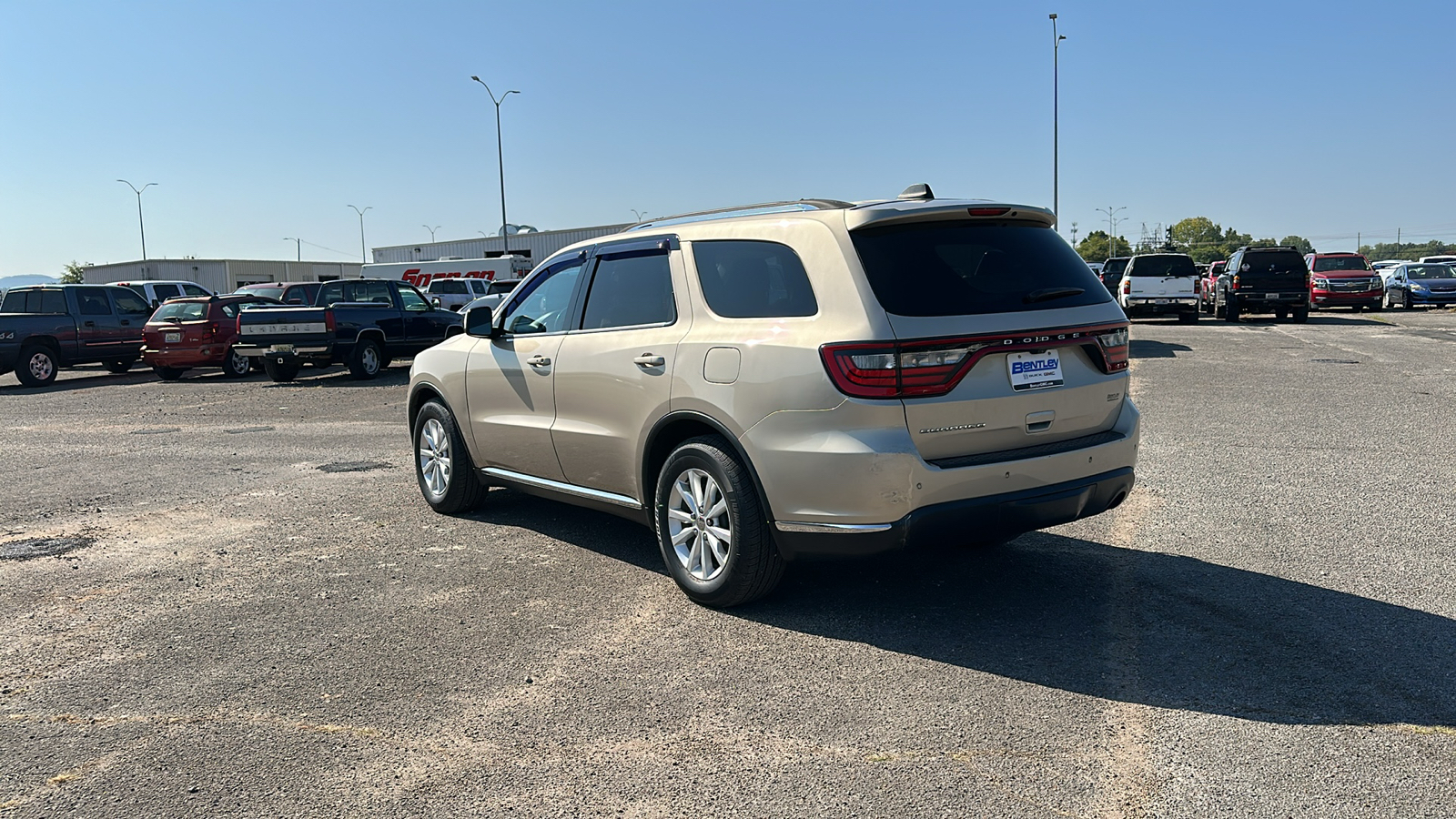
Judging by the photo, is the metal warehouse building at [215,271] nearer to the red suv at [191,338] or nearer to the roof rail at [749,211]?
the red suv at [191,338]

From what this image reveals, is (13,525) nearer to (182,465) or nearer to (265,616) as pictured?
(182,465)

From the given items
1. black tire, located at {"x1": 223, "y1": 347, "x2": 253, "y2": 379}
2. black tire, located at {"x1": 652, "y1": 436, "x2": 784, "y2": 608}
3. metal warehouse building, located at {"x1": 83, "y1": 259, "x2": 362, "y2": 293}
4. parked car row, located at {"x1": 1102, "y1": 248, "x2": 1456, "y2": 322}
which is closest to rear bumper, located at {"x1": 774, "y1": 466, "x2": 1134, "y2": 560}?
black tire, located at {"x1": 652, "y1": 436, "x2": 784, "y2": 608}

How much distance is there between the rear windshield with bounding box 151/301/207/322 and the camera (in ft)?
70.1

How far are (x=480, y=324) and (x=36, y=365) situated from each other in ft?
59.4

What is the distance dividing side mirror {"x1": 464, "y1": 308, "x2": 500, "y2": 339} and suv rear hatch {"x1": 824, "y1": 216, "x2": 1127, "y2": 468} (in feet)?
9.28

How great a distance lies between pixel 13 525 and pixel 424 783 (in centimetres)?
570

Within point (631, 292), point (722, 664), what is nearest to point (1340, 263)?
point (631, 292)

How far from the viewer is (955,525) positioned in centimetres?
469

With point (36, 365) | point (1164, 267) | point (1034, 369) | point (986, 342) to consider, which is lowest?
point (36, 365)

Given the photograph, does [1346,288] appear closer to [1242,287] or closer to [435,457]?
[1242,287]

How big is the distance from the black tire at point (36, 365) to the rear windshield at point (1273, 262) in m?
Answer: 26.9

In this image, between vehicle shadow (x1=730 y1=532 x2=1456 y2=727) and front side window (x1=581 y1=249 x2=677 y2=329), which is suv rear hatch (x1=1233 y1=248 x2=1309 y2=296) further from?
front side window (x1=581 y1=249 x2=677 y2=329)

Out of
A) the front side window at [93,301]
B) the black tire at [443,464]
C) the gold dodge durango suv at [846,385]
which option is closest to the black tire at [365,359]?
the front side window at [93,301]

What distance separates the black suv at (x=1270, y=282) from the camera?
28672 mm
